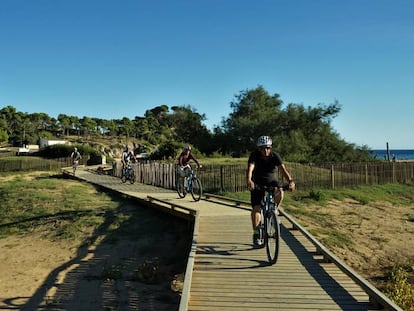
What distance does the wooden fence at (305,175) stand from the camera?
2005 centimetres

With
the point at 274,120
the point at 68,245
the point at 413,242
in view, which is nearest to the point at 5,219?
the point at 68,245

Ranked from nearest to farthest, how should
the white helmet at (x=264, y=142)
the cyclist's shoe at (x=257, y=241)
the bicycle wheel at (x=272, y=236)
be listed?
the bicycle wheel at (x=272, y=236) < the white helmet at (x=264, y=142) < the cyclist's shoe at (x=257, y=241)

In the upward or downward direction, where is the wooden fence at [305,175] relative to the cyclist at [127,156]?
downward

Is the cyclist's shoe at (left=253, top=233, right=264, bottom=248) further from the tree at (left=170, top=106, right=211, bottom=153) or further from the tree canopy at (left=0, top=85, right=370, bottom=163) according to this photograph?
the tree at (left=170, top=106, right=211, bottom=153)

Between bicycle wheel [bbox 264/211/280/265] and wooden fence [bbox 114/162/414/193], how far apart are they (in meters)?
12.4

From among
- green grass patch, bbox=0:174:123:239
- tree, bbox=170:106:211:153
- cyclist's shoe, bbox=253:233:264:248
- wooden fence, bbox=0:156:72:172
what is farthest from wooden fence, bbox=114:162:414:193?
tree, bbox=170:106:211:153

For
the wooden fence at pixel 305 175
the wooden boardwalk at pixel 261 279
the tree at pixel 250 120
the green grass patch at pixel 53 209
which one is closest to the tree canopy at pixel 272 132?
the tree at pixel 250 120

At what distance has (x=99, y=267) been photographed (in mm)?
11086

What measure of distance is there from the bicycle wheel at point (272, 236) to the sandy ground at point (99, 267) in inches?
93.0

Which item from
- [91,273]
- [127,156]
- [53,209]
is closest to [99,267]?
[91,273]

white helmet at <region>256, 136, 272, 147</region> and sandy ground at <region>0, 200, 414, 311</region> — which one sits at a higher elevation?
white helmet at <region>256, 136, 272, 147</region>

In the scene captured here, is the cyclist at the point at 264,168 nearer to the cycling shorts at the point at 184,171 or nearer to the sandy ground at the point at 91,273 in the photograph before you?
the sandy ground at the point at 91,273

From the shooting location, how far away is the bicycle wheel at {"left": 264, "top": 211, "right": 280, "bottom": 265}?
7.03 meters

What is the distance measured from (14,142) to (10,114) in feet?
31.9
